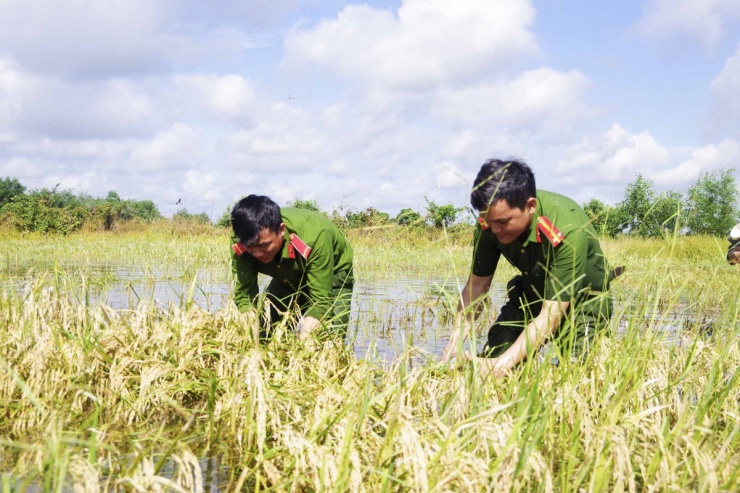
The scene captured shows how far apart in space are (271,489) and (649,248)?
20224mm

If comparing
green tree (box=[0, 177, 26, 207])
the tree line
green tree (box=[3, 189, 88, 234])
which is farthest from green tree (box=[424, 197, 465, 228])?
green tree (box=[0, 177, 26, 207])

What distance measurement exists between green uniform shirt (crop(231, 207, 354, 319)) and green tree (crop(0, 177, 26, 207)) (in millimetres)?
68374

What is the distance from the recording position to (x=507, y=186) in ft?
11.3

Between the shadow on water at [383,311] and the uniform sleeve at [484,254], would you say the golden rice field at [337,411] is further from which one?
the uniform sleeve at [484,254]

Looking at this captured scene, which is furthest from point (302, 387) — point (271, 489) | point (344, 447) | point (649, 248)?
point (649, 248)

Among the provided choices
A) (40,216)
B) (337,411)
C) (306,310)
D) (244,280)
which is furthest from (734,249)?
(40,216)

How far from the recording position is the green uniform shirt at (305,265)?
14.7ft

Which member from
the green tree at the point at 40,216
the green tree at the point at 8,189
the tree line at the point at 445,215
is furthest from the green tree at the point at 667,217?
the green tree at the point at 8,189

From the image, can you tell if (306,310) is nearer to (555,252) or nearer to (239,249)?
(239,249)

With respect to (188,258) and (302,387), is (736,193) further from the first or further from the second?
(302,387)

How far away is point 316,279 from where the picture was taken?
4.50 m

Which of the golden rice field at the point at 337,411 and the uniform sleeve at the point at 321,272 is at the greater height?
the uniform sleeve at the point at 321,272

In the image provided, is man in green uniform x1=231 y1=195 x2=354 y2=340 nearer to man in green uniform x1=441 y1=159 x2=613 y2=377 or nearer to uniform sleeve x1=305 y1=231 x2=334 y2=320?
uniform sleeve x1=305 y1=231 x2=334 y2=320

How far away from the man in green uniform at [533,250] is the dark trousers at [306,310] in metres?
0.75
